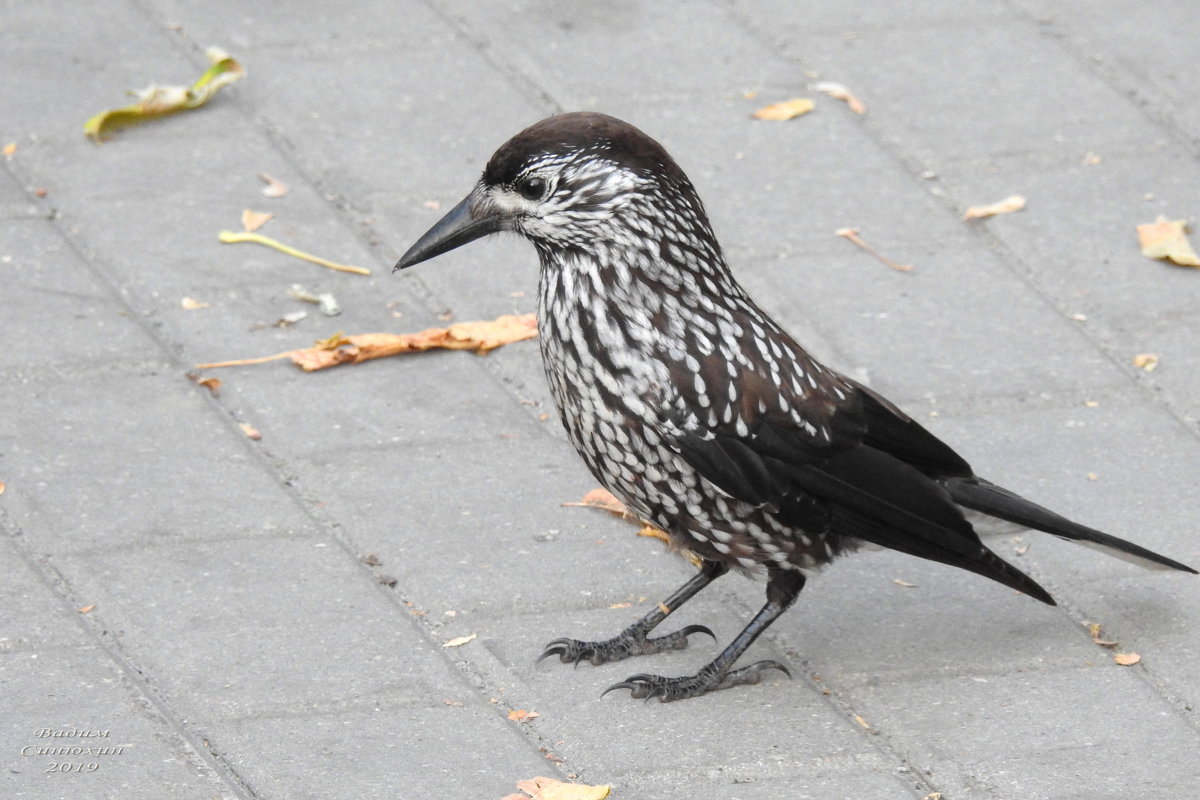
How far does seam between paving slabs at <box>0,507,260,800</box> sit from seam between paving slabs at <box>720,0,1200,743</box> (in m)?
1.98

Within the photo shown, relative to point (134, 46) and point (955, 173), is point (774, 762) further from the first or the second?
point (134, 46)

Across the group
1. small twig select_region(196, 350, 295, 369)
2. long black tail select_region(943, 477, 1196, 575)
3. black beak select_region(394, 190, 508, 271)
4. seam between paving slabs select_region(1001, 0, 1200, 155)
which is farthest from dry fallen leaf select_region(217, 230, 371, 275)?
seam between paving slabs select_region(1001, 0, 1200, 155)

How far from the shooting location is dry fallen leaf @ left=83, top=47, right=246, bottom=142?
589cm

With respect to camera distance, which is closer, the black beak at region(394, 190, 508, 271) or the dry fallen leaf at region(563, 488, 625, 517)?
the black beak at region(394, 190, 508, 271)

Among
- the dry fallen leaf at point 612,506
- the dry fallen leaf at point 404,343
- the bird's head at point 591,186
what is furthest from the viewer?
the dry fallen leaf at point 404,343

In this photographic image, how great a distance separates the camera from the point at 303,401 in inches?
192

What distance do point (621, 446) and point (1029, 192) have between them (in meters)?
2.69

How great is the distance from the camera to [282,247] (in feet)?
18.0

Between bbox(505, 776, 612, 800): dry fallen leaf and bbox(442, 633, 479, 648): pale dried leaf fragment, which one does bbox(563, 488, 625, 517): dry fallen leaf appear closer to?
bbox(442, 633, 479, 648): pale dried leaf fragment

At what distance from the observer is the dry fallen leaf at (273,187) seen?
571 centimetres

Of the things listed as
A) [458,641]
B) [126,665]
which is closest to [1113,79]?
[458,641]

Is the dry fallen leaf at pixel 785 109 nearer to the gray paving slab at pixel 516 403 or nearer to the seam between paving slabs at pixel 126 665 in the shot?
the gray paving slab at pixel 516 403

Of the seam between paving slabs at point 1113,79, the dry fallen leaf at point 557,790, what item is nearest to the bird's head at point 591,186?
the dry fallen leaf at point 557,790

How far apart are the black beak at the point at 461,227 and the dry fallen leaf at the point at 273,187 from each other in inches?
68.3
